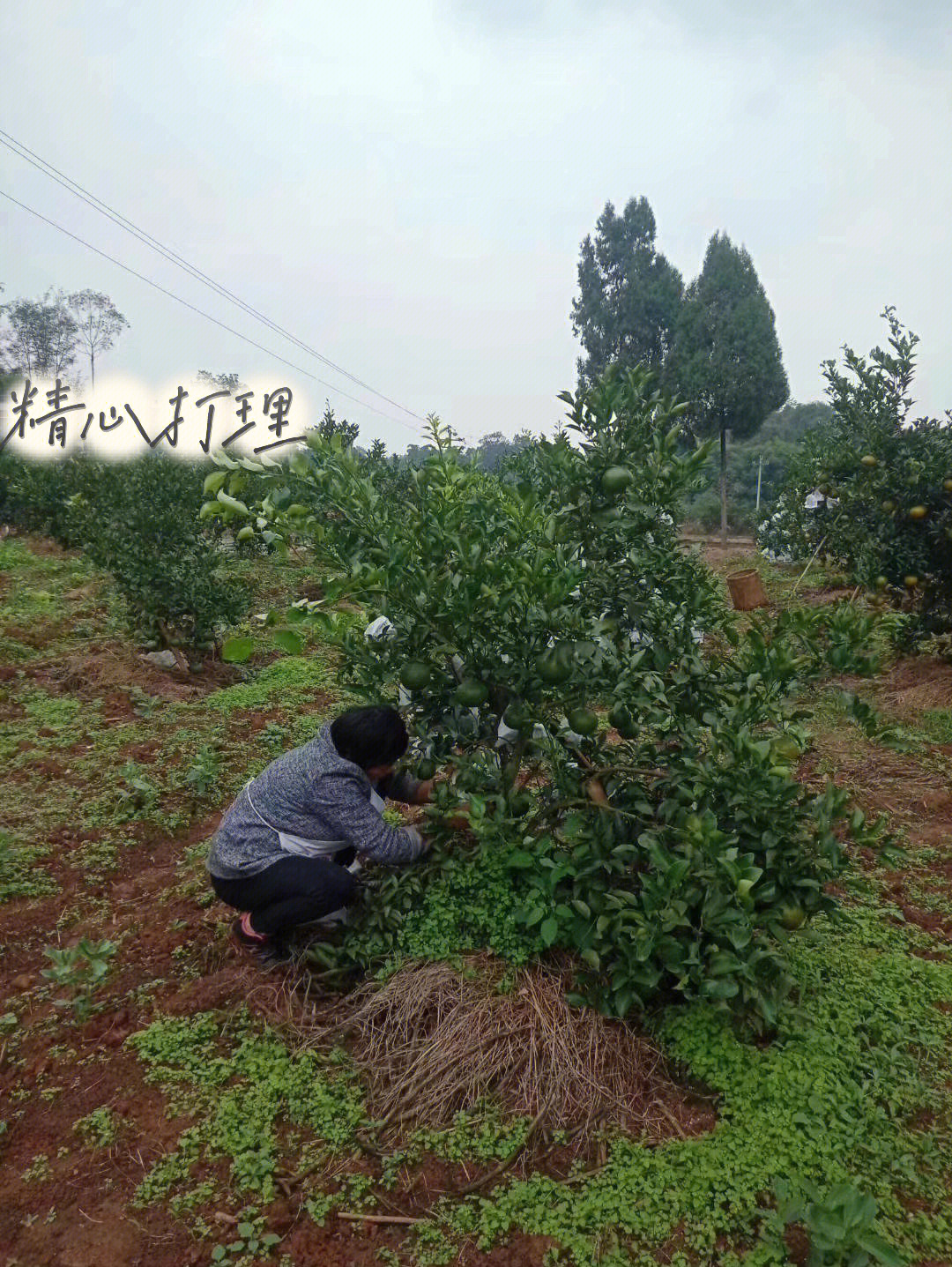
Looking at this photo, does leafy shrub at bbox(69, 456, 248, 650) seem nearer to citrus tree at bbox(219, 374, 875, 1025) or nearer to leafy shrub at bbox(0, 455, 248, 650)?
leafy shrub at bbox(0, 455, 248, 650)

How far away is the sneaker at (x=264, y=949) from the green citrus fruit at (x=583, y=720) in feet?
3.80

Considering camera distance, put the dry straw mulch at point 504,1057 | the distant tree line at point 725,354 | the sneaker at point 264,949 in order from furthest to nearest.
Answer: the distant tree line at point 725,354 → the sneaker at point 264,949 → the dry straw mulch at point 504,1057

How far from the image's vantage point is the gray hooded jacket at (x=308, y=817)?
2.71 m

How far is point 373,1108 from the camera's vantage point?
7.67 feet

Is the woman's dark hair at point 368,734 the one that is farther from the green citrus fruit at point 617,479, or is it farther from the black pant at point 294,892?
the green citrus fruit at point 617,479

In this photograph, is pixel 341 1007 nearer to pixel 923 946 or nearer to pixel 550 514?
pixel 550 514

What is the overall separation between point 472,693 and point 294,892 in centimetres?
81

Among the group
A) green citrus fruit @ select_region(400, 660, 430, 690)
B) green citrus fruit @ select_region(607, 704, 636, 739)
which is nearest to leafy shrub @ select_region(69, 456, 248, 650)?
green citrus fruit @ select_region(400, 660, 430, 690)

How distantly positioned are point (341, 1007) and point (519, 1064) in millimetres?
579

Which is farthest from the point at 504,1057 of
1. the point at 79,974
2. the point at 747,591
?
the point at 747,591

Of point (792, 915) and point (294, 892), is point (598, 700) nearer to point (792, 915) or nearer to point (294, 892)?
point (792, 915)

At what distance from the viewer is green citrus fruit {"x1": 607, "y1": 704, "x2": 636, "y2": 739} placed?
2543 mm

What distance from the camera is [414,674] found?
2590 mm

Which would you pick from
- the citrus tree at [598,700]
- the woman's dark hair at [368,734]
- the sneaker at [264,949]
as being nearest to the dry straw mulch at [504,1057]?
the citrus tree at [598,700]
